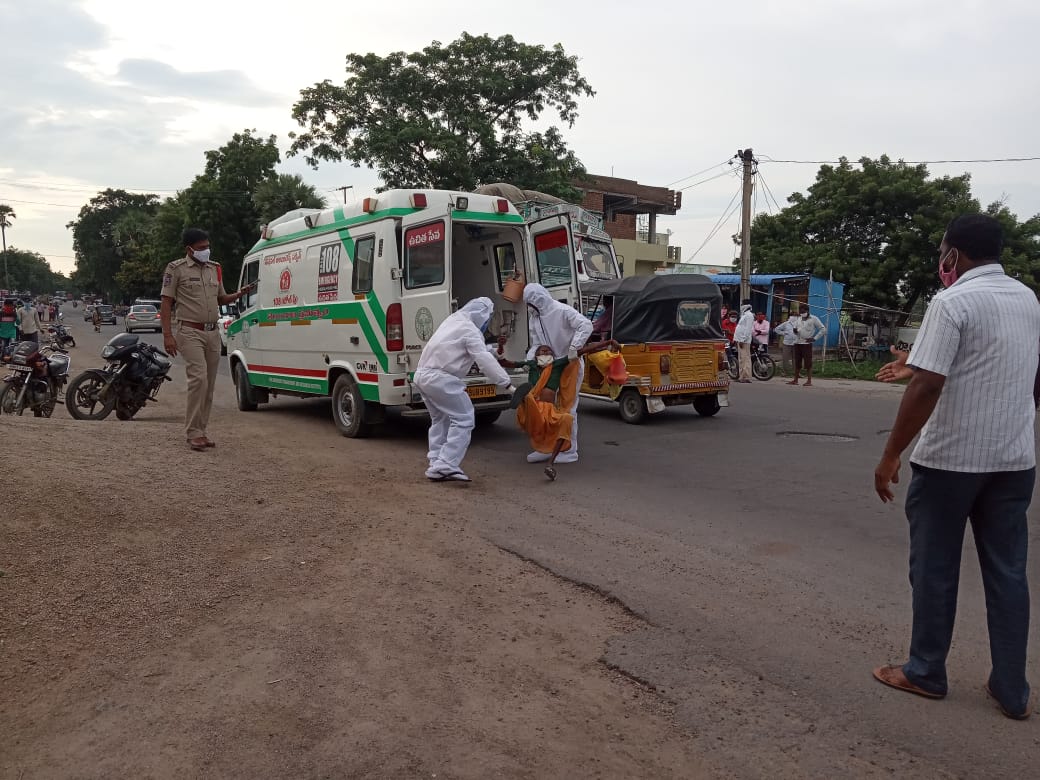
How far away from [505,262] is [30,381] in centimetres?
599

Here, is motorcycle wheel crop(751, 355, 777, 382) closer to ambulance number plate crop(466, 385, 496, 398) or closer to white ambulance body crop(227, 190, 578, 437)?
white ambulance body crop(227, 190, 578, 437)

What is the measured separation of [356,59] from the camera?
80.7ft

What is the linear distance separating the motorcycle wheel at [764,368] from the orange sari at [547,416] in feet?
39.4

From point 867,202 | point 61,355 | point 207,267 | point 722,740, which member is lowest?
point 722,740

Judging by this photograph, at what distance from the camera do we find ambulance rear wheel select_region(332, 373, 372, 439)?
28.7 ft

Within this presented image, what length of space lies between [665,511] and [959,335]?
10.8 ft

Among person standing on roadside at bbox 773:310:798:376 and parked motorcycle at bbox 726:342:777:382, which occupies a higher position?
person standing on roadside at bbox 773:310:798:376

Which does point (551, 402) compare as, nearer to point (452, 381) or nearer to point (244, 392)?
point (452, 381)

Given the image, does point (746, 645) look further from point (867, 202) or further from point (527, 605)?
point (867, 202)

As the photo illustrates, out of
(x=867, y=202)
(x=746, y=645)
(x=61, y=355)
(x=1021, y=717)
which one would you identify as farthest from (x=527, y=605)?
(x=867, y=202)

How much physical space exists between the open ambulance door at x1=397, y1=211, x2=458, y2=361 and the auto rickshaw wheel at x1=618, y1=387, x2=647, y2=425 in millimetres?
3348

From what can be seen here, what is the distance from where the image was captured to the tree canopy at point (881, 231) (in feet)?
81.7

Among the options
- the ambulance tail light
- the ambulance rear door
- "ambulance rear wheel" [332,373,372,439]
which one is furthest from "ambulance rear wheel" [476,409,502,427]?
the ambulance tail light

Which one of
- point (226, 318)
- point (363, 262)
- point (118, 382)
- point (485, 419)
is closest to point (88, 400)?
point (118, 382)
